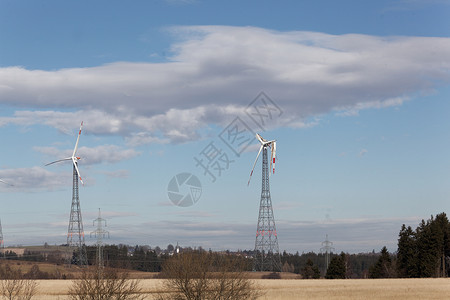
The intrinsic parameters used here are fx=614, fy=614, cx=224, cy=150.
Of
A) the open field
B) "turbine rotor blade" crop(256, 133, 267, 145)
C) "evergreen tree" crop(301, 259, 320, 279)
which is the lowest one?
the open field

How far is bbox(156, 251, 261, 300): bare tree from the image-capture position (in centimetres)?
6231

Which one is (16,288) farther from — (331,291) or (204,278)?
(331,291)

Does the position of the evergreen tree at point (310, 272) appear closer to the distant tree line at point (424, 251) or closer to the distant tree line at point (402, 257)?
the distant tree line at point (402, 257)

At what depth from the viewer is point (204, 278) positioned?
6266cm

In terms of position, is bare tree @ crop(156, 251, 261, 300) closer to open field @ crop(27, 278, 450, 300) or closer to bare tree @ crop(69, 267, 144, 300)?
bare tree @ crop(69, 267, 144, 300)

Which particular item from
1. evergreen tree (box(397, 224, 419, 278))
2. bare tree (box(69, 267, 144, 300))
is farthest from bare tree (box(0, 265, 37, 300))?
evergreen tree (box(397, 224, 419, 278))

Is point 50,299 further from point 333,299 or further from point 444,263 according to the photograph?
point 444,263

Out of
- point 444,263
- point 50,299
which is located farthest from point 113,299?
point 444,263

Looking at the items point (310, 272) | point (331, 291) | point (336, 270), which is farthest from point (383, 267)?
point (331, 291)

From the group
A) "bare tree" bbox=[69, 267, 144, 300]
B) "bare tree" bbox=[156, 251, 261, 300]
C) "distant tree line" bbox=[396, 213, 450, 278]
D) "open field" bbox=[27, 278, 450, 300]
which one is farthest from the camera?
"distant tree line" bbox=[396, 213, 450, 278]

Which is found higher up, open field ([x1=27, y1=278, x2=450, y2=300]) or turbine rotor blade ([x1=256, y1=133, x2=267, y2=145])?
turbine rotor blade ([x1=256, y1=133, x2=267, y2=145])

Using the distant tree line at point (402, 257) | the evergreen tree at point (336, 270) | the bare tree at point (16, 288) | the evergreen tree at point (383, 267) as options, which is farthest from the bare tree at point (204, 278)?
the evergreen tree at point (383, 267)

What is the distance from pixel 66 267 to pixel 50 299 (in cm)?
5354

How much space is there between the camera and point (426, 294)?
3465 inches
